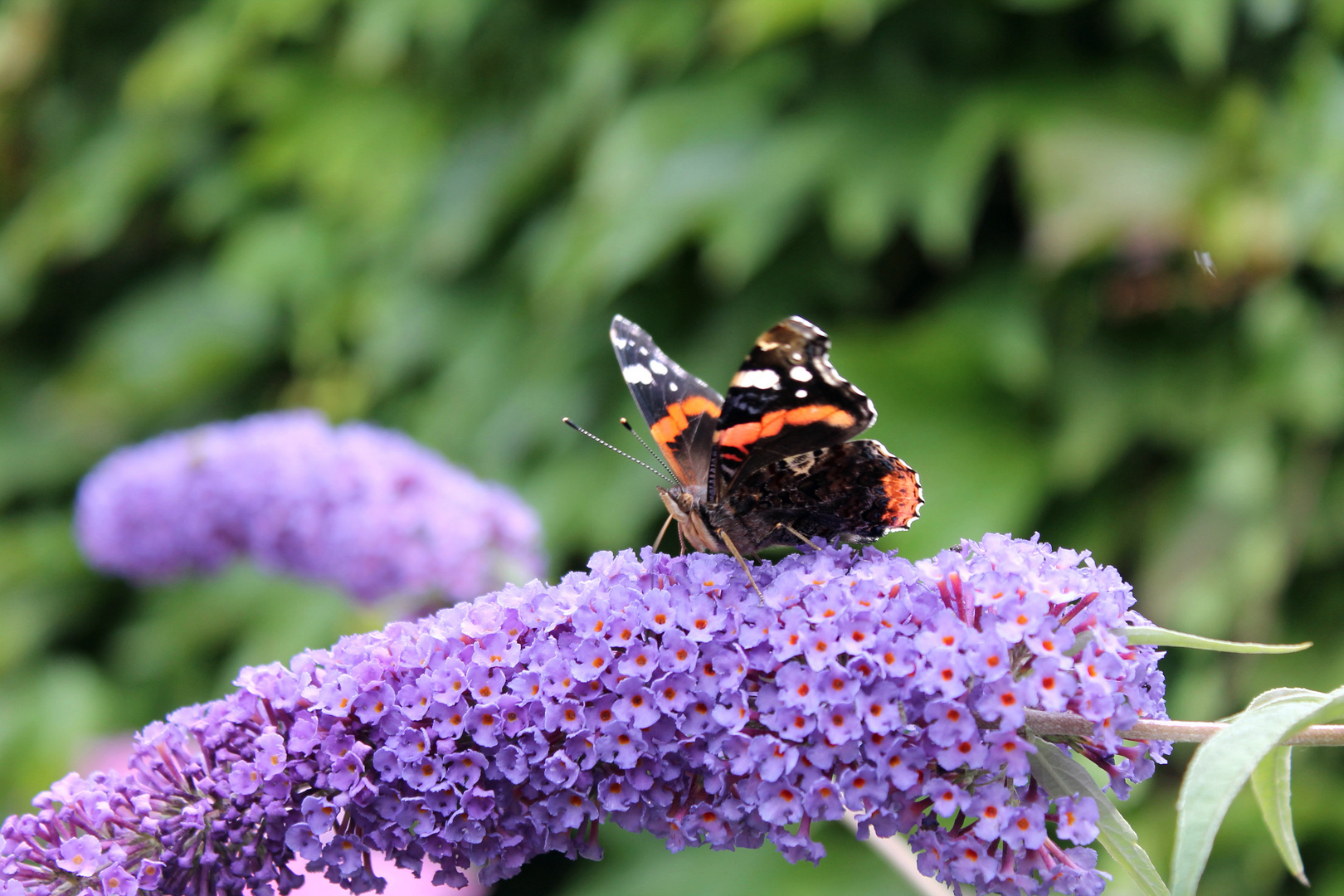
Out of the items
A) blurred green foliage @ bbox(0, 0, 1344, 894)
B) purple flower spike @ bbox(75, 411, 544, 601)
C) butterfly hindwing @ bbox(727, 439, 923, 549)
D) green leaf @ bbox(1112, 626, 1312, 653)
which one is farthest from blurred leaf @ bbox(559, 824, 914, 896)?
green leaf @ bbox(1112, 626, 1312, 653)

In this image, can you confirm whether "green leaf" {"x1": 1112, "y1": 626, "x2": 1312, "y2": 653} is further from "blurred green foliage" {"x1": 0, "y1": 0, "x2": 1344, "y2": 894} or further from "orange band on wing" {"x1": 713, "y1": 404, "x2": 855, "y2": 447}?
"blurred green foliage" {"x1": 0, "y1": 0, "x2": 1344, "y2": 894}

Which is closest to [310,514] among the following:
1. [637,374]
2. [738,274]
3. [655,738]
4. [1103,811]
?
[738,274]

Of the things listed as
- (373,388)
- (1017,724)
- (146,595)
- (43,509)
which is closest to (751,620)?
(1017,724)

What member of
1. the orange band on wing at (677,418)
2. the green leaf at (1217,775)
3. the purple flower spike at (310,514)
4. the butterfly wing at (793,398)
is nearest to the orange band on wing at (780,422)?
the butterfly wing at (793,398)

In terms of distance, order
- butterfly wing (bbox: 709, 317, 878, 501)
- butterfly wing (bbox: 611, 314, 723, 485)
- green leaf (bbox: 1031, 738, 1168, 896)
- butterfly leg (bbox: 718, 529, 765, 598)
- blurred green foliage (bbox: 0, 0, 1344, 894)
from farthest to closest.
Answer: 1. blurred green foliage (bbox: 0, 0, 1344, 894)
2. butterfly wing (bbox: 611, 314, 723, 485)
3. butterfly wing (bbox: 709, 317, 878, 501)
4. butterfly leg (bbox: 718, 529, 765, 598)
5. green leaf (bbox: 1031, 738, 1168, 896)

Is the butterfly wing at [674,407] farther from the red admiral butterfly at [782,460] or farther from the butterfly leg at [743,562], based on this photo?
the butterfly leg at [743,562]

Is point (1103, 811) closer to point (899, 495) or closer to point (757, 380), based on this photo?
point (899, 495)

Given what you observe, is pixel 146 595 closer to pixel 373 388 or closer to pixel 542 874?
pixel 373 388
